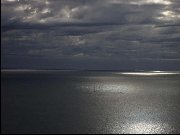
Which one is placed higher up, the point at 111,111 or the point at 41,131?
the point at 41,131

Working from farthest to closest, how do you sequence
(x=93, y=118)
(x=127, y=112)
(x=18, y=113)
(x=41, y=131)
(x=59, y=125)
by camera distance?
(x=127, y=112) → (x=18, y=113) → (x=93, y=118) → (x=59, y=125) → (x=41, y=131)

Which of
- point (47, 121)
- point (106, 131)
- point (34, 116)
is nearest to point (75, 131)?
point (106, 131)

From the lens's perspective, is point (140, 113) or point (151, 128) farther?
point (140, 113)

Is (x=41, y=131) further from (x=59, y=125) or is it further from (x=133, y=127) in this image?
(x=133, y=127)

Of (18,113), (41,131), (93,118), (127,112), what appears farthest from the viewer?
(127,112)

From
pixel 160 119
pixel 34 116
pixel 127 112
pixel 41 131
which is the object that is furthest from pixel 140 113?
pixel 41 131

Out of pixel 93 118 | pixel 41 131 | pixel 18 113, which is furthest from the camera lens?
pixel 18 113

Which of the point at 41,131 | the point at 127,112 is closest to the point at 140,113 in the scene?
the point at 127,112

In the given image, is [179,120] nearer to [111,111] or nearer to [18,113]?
[111,111]
